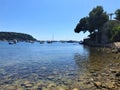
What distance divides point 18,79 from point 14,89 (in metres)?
3.32

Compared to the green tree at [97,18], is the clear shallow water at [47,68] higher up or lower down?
lower down

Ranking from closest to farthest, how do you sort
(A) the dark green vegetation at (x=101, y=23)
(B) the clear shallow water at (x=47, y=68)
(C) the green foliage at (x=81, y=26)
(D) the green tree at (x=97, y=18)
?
(B) the clear shallow water at (x=47, y=68) < (A) the dark green vegetation at (x=101, y=23) < (D) the green tree at (x=97, y=18) < (C) the green foliage at (x=81, y=26)

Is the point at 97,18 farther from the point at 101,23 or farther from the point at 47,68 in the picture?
the point at 47,68

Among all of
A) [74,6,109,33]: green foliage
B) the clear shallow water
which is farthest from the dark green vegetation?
the clear shallow water

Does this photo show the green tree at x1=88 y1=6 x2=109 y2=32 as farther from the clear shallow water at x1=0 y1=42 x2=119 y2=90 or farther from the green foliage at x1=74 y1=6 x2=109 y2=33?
the clear shallow water at x1=0 y1=42 x2=119 y2=90

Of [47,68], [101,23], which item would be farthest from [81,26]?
[47,68]

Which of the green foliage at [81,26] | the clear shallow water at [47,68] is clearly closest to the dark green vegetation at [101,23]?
the green foliage at [81,26]

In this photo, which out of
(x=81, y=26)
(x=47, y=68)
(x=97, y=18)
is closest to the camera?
(x=47, y=68)

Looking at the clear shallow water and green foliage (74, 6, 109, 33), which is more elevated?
green foliage (74, 6, 109, 33)

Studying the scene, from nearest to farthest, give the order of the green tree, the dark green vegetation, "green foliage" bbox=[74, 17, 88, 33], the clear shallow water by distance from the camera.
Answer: the clear shallow water
the dark green vegetation
the green tree
"green foliage" bbox=[74, 17, 88, 33]

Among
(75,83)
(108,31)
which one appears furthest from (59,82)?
(108,31)

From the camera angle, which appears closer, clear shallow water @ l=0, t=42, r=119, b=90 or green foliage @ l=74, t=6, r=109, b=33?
clear shallow water @ l=0, t=42, r=119, b=90

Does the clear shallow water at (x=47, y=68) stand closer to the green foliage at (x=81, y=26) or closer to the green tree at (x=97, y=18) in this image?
the green tree at (x=97, y=18)

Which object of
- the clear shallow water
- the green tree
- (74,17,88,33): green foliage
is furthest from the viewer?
(74,17,88,33): green foliage
